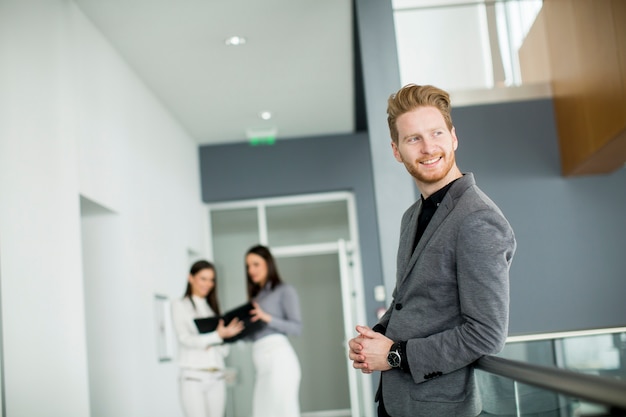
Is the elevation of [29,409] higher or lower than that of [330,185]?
lower

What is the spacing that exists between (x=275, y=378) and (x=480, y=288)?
3911 millimetres

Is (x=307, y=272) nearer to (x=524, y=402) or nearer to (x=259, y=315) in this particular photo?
(x=259, y=315)

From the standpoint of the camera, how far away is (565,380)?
54.5 inches

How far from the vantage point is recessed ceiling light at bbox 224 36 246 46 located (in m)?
6.48

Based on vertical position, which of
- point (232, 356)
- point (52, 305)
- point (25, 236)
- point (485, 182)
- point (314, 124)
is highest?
point (314, 124)

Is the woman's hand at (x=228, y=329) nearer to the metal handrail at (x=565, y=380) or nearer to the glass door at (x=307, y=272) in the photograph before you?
the metal handrail at (x=565, y=380)

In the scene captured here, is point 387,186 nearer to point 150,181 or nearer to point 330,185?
point 150,181

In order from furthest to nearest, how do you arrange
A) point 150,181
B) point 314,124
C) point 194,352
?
point 314,124 < point 150,181 < point 194,352

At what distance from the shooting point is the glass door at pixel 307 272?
9617 millimetres

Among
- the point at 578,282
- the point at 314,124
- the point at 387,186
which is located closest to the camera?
the point at 387,186

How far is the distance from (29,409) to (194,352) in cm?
139

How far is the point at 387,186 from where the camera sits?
4.96 metres

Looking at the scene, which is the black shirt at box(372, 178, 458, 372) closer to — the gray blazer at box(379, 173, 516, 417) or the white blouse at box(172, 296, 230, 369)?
the gray blazer at box(379, 173, 516, 417)

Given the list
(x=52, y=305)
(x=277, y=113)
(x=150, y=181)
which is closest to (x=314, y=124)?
(x=277, y=113)
